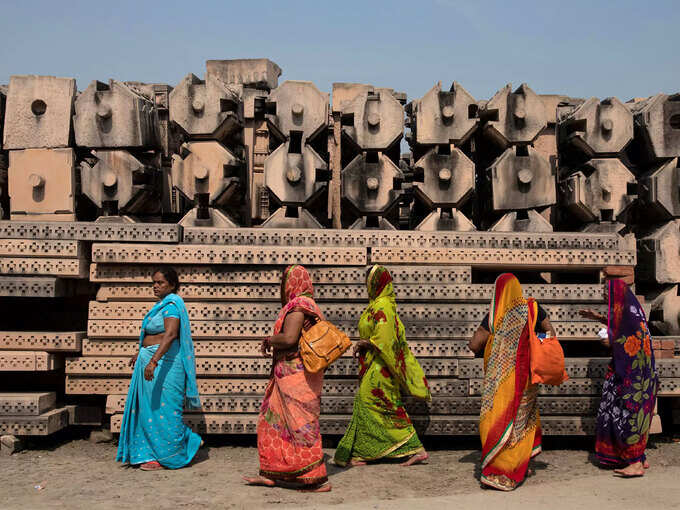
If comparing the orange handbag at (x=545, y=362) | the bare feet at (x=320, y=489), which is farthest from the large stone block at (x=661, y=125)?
the bare feet at (x=320, y=489)

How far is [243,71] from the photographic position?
23.7 ft

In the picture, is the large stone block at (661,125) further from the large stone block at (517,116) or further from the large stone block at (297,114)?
the large stone block at (297,114)

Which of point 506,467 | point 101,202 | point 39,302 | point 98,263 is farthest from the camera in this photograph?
point 39,302

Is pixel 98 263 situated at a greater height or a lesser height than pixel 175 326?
greater

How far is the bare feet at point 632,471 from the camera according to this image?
488 cm

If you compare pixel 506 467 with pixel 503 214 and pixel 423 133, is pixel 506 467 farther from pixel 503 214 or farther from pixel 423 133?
pixel 423 133

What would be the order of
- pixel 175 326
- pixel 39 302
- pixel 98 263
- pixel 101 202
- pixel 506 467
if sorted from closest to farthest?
pixel 506 467, pixel 175 326, pixel 98 263, pixel 101 202, pixel 39 302

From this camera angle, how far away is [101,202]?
6133 millimetres

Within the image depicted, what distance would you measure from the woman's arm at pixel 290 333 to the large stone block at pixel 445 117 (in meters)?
2.57

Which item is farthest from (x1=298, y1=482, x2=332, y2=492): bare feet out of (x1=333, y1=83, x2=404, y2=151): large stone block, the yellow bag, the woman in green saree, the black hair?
(x1=333, y1=83, x2=404, y2=151): large stone block

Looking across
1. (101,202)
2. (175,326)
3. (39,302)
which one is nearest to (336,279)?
(175,326)

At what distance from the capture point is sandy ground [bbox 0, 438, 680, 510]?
419 centimetres

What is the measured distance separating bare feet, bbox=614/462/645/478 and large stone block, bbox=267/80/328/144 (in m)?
3.84

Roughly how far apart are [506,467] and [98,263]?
369 cm
